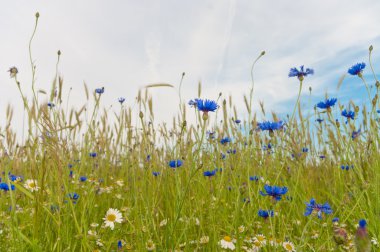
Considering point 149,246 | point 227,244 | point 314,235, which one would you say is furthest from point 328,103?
point 149,246

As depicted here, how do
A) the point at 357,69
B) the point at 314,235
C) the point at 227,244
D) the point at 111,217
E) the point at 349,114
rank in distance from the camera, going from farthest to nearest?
the point at 349,114, the point at 357,69, the point at 314,235, the point at 111,217, the point at 227,244

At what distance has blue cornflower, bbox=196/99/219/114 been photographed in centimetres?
185

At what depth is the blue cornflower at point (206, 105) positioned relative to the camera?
185 centimetres

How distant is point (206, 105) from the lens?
73.2 inches

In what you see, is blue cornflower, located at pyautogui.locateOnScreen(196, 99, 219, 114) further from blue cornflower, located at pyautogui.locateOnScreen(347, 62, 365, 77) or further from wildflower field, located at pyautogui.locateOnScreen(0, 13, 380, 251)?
blue cornflower, located at pyautogui.locateOnScreen(347, 62, 365, 77)

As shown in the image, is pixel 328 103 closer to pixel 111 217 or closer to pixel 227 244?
pixel 227 244

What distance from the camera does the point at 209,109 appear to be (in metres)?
1.86

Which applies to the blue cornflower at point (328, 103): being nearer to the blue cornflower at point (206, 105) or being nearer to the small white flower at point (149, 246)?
the blue cornflower at point (206, 105)

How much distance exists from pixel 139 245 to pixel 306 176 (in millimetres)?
1793

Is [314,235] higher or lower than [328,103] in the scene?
lower

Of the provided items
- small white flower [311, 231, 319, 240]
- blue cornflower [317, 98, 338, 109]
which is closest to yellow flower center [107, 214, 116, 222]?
small white flower [311, 231, 319, 240]

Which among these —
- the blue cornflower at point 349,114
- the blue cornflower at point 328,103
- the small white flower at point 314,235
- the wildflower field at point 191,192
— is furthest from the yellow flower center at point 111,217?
the blue cornflower at point 349,114

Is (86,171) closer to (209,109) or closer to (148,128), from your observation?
(148,128)

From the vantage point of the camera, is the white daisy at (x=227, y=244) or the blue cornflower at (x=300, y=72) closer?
the white daisy at (x=227, y=244)
